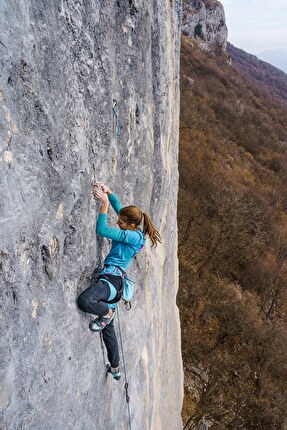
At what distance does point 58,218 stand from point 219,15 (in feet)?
261

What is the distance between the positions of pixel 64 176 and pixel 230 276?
25.6m

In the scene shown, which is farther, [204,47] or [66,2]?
[204,47]

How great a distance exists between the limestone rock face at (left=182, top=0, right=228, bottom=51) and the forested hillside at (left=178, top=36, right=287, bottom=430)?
84.8 feet

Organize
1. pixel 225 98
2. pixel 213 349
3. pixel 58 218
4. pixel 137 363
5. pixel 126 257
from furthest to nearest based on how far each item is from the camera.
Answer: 1. pixel 225 98
2. pixel 213 349
3. pixel 137 363
4. pixel 126 257
5. pixel 58 218

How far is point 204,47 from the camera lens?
210 ft

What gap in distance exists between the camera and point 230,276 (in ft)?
89.7

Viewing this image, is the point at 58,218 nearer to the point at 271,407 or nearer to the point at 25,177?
the point at 25,177

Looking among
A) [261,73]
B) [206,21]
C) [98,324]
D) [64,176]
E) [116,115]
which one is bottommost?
[98,324]

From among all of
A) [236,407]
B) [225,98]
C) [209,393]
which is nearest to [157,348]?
[209,393]

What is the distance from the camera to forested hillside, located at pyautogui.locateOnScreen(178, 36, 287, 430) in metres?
18.7

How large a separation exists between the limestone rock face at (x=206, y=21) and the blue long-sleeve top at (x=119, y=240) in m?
68.7

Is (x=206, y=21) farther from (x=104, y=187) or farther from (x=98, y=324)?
(x=98, y=324)

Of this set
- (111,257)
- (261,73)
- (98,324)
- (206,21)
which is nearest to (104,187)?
(111,257)

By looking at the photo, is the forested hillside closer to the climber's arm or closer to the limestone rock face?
the climber's arm
